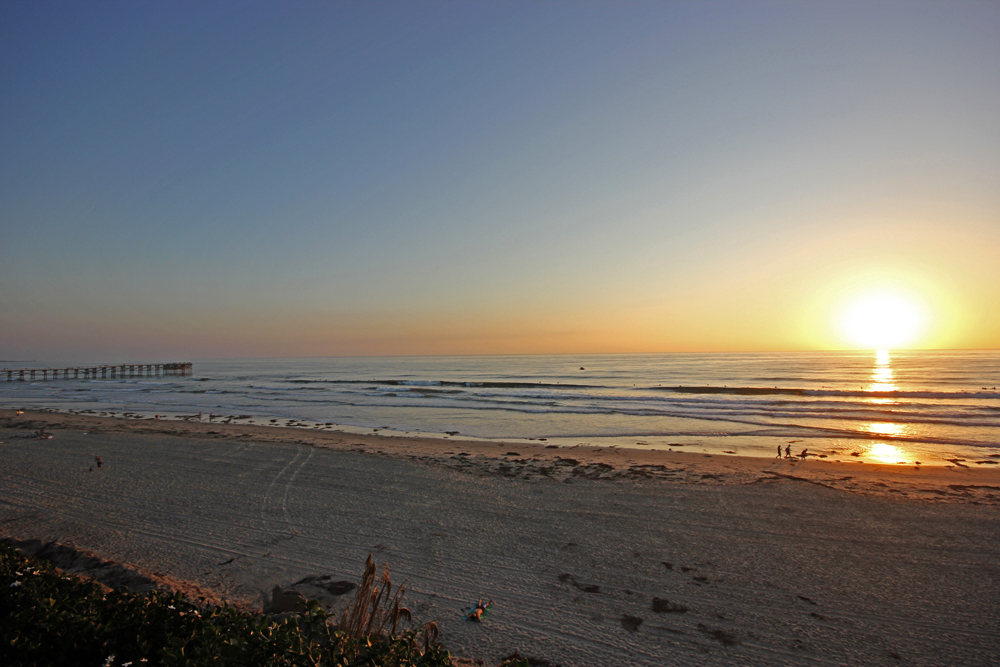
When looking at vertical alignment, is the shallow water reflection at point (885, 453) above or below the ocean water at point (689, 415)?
above

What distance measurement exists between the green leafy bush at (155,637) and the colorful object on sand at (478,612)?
207cm

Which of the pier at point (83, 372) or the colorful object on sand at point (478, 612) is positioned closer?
the colorful object on sand at point (478, 612)

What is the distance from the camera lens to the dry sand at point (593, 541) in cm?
475

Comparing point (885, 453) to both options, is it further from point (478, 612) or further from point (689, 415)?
point (478, 612)

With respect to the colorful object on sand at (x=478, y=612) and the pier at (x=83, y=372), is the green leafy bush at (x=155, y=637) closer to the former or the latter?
the colorful object on sand at (x=478, y=612)

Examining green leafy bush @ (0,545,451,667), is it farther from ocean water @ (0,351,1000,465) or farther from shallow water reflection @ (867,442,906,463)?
shallow water reflection @ (867,442,906,463)

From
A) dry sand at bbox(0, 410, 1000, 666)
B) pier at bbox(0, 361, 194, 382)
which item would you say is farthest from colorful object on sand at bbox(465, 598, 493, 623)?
pier at bbox(0, 361, 194, 382)

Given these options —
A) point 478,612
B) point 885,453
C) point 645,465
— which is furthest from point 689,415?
point 478,612

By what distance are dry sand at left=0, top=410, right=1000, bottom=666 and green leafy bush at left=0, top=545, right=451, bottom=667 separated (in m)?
2.01

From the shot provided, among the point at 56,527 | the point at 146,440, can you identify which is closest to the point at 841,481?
the point at 56,527

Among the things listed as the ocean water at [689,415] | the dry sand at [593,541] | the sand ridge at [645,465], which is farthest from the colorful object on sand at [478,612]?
the ocean water at [689,415]

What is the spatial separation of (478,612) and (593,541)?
2642 millimetres

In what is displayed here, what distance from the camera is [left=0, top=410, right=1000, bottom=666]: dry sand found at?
15.6ft

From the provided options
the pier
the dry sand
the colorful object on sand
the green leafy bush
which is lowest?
the pier
